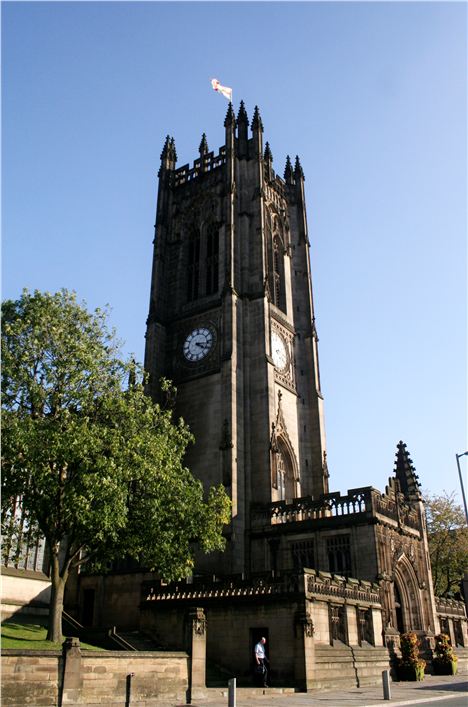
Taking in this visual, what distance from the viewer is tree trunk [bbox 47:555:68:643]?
77.0 ft

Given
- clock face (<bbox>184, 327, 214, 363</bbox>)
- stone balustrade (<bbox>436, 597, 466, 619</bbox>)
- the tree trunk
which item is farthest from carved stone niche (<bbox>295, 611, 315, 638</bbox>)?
clock face (<bbox>184, 327, 214, 363</bbox>)

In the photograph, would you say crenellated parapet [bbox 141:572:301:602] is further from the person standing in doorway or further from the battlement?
the battlement

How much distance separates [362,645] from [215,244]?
37.5 metres

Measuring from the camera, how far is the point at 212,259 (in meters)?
56.8

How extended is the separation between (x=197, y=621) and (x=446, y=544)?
42.7 metres

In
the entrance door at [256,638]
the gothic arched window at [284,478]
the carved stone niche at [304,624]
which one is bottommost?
the entrance door at [256,638]

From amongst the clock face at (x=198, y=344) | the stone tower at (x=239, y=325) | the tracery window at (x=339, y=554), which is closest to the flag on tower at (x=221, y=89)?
the stone tower at (x=239, y=325)

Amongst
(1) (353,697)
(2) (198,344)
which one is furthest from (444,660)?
(2) (198,344)

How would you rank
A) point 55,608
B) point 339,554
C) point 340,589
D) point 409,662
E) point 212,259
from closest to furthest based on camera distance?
point 55,608 < point 340,589 < point 409,662 < point 339,554 < point 212,259

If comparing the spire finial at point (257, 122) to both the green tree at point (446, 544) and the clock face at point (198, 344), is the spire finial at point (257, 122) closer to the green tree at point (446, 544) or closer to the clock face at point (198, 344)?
the clock face at point (198, 344)

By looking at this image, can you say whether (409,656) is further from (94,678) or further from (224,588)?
(94,678)

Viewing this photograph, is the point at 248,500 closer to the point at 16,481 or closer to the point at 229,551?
the point at 229,551

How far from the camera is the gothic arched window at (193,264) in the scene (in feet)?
185

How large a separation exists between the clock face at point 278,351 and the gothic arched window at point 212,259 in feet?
22.8
